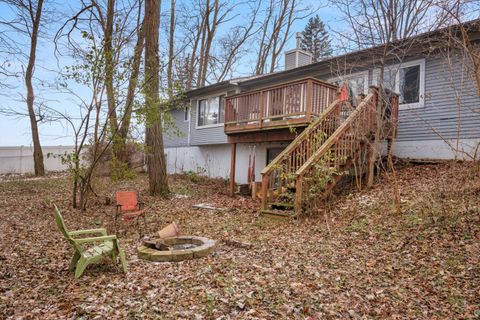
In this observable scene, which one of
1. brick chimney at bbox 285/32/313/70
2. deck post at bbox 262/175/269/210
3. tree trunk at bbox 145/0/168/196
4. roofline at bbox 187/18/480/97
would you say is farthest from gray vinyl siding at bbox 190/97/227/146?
deck post at bbox 262/175/269/210

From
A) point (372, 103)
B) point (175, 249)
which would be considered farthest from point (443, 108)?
point (175, 249)

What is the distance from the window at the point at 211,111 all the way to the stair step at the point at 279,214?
8.95m

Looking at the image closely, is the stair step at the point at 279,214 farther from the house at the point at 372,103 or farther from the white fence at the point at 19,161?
the white fence at the point at 19,161

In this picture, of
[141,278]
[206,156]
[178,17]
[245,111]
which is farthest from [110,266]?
[178,17]

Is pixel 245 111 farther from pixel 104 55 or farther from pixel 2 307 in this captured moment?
pixel 2 307

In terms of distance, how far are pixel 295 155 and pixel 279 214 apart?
5.83 ft

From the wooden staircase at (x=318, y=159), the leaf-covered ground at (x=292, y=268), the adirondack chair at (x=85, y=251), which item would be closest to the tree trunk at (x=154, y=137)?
the leaf-covered ground at (x=292, y=268)

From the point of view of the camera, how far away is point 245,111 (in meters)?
11.4

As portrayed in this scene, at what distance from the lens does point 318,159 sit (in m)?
7.85

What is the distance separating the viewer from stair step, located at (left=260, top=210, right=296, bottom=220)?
25.4 feet

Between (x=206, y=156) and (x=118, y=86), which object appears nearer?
(x=118, y=86)

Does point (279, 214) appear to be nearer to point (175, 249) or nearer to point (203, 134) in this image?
point (175, 249)

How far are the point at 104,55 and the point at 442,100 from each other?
9.18 meters

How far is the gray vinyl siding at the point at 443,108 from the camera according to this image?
9273 mm
